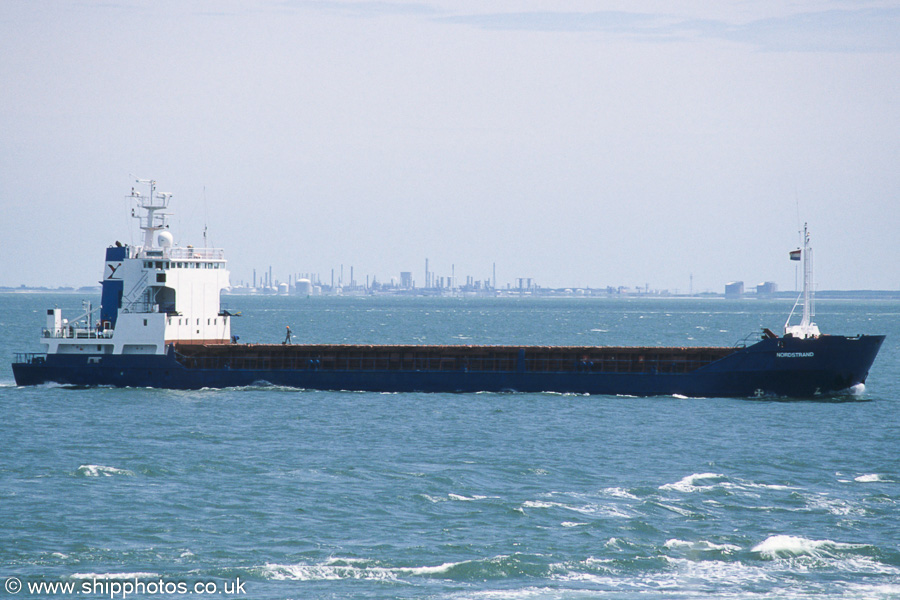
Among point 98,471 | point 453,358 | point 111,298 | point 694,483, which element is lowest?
point 694,483

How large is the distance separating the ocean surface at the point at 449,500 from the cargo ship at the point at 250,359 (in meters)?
3.11

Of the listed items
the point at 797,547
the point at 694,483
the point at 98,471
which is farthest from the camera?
the point at 98,471

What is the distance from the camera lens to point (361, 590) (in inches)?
837

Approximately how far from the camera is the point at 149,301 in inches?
2062

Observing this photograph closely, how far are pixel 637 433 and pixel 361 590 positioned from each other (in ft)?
69.9

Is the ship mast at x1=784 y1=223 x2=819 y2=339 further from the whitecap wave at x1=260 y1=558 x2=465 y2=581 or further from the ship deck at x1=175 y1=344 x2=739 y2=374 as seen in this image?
the whitecap wave at x1=260 y1=558 x2=465 y2=581

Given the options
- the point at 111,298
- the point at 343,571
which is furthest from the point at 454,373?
the point at 343,571

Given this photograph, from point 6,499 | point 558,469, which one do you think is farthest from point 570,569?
point 6,499

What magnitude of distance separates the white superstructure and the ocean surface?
4.85 metres

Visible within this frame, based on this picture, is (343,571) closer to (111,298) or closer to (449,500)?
(449,500)

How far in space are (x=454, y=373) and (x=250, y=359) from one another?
11.0 meters

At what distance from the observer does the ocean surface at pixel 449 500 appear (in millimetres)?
22125

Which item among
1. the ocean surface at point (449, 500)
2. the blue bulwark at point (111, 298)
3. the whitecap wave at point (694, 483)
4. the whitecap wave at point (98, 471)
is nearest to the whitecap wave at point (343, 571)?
the ocean surface at point (449, 500)

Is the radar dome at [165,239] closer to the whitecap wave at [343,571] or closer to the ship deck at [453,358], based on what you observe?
the ship deck at [453,358]
